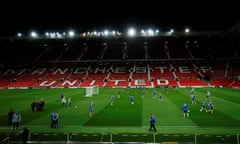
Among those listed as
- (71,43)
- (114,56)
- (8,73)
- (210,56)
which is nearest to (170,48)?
(210,56)

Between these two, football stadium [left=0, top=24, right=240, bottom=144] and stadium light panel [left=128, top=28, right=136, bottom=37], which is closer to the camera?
football stadium [left=0, top=24, right=240, bottom=144]

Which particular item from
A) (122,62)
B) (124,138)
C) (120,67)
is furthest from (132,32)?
(124,138)

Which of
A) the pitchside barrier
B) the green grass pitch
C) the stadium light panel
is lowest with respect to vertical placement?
the pitchside barrier

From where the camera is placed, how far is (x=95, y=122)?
75.2 feet

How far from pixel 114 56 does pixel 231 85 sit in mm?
38386

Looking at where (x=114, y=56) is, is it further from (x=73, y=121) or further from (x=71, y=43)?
(x=73, y=121)

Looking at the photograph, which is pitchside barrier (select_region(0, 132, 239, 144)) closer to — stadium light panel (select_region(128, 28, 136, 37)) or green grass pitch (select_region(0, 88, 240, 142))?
green grass pitch (select_region(0, 88, 240, 142))

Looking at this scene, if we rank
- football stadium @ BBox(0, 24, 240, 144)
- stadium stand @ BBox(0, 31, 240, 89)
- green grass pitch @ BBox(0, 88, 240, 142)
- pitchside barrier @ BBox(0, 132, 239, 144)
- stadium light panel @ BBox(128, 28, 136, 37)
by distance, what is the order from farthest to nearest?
stadium light panel @ BBox(128, 28, 136, 37) < stadium stand @ BBox(0, 31, 240, 89) < football stadium @ BBox(0, 24, 240, 144) < green grass pitch @ BBox(0, 88, 240, 142) < pitchside barrier @ BBox(0, 132, 239, 144)

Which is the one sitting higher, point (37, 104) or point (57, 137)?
point (37, 104)

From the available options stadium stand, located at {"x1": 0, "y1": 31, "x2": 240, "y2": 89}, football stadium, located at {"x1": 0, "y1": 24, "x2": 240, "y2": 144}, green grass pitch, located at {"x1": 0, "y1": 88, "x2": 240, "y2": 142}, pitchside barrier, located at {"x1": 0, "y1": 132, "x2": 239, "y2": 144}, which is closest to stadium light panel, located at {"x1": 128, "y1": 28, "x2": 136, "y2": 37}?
football stadium, located at {"x1": 0, "y1": 24, "x2": 240, "y2": 144}

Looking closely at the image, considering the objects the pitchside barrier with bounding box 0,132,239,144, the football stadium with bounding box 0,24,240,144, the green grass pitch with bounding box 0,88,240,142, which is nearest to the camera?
the pitchside barrier with bounding box 0,132,239,144

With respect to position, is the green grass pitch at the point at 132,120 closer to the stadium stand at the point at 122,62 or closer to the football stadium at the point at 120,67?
the football stadium at the point at 120,67

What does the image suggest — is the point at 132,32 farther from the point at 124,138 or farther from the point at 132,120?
A: the point at 124,138

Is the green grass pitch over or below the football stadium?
below
